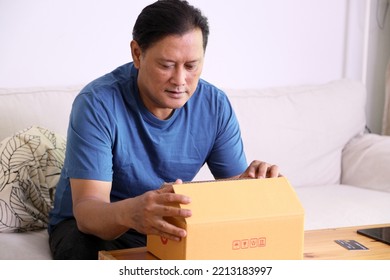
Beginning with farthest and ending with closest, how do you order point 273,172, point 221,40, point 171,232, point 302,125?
point 221,40, point 302,125, point 273,172, point 171,232

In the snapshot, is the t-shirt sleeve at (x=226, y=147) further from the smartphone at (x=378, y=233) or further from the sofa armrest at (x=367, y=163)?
the sofa armrest at (x=367, y=163)

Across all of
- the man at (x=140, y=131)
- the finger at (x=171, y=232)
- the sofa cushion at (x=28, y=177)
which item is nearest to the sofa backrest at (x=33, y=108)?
the sofa cushion at (x=28, y=177)

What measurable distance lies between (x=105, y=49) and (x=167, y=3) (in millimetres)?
904

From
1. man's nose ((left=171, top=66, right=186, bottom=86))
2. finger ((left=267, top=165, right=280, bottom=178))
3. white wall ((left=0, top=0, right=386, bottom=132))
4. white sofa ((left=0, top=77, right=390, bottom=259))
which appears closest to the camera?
finger ((left=267, top=165, right=280, bottom=178))

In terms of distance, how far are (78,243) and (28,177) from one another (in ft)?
1.27

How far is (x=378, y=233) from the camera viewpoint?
153 centimetres

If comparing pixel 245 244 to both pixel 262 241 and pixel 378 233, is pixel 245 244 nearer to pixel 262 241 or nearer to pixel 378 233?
pixel 262 241

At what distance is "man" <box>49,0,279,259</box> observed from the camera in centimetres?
151

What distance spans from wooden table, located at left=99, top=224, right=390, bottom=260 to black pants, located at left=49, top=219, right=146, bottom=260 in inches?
8.3

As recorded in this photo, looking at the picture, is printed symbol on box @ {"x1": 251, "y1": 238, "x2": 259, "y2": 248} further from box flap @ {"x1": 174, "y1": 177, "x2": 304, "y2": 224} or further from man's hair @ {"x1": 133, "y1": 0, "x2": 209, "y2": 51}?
man's hair @ {"x1": 133, "y1": 0, "x2": 209, "y2": 51}

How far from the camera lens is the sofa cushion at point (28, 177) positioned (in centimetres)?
185

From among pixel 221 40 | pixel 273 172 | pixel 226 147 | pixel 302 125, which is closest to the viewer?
pixel 273 172

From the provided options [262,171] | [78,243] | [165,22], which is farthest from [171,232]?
[165,22]

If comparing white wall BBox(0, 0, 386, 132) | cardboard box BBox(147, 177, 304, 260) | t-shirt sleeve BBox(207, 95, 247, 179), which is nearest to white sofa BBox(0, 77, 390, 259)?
white wall BBox(0, 0, 386, 132)
